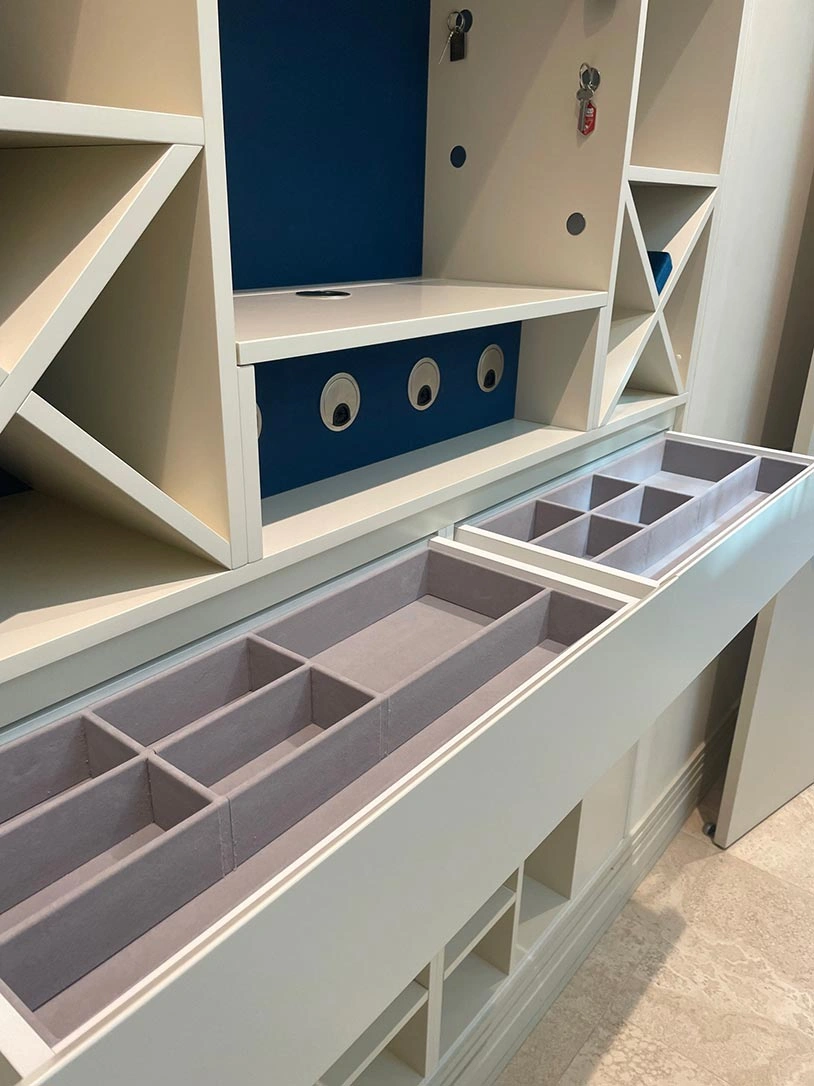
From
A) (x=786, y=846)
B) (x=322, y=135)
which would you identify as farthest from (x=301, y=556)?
(x=786, y=846)

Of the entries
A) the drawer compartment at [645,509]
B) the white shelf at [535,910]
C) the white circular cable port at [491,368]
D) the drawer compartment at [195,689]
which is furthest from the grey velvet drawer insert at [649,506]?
the white shelf at [535,910]

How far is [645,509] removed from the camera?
158 cm

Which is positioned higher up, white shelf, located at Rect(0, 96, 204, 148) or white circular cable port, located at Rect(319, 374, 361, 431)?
white shelf, located at Rect(0, 96, 204, 148)

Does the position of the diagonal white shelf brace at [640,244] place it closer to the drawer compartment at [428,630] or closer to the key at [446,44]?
the key at [446,44]

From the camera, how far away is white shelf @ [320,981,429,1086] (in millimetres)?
1440

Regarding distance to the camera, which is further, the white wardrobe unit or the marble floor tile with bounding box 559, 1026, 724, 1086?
the marble floor tile with bounding box 559, 1026, 724, 1086

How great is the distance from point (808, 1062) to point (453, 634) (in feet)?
5.04

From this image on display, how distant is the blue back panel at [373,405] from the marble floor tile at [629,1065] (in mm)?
1443

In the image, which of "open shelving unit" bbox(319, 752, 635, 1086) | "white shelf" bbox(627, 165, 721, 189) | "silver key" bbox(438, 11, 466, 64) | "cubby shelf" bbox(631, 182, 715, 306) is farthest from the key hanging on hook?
"open shelving unit" bbox(319, 752, 635, 1086)

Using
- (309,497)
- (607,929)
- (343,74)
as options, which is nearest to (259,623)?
(309,497)

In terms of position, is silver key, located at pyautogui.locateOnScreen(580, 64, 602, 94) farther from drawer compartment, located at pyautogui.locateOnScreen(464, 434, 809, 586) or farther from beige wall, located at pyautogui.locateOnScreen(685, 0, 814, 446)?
drawer compartment, located at pyautogui.locateOnScreen(464, 434, 809, 586)

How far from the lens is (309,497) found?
3.84 ft

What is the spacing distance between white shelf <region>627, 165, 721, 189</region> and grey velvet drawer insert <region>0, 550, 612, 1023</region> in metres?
0.70

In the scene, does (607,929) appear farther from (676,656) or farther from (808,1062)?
(676,656)
